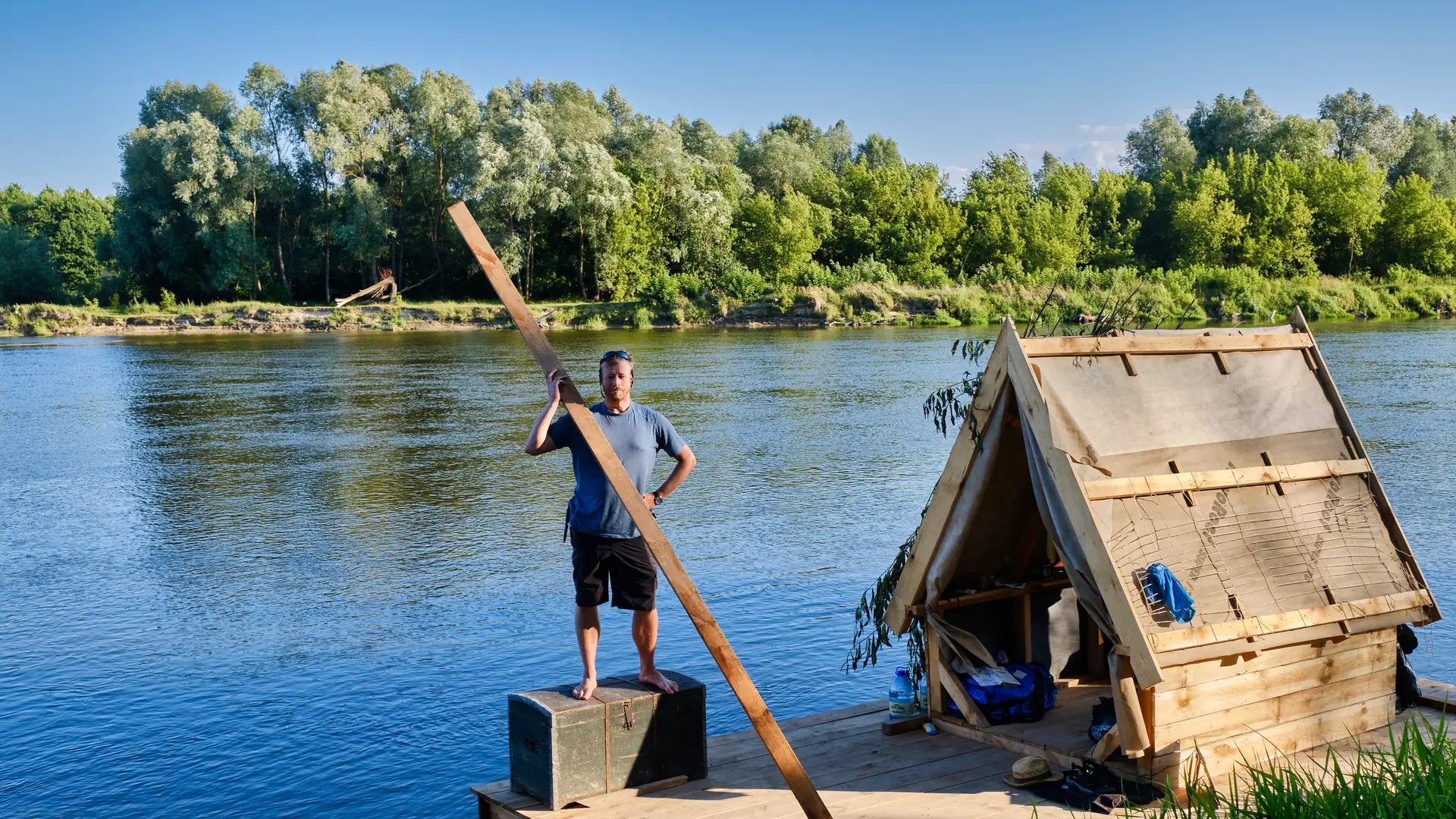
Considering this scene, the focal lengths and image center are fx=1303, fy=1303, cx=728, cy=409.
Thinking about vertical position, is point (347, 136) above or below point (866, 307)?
above

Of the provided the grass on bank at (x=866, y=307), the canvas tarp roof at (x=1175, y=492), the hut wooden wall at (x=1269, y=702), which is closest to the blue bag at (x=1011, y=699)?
the canvas tarp roof at (x=1175, y=492)

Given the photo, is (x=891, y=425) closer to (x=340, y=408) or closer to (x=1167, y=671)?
(x=340, y=408)

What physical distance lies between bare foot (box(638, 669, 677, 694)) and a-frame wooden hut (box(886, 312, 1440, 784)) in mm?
1569

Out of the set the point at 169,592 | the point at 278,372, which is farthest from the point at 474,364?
the point at 169,592

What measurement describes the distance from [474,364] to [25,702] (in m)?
33.6

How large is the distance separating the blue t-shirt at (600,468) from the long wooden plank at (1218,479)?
2.20m

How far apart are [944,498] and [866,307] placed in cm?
6143

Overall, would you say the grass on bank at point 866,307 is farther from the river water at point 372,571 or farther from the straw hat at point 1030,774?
the straw hat at point 1030,774

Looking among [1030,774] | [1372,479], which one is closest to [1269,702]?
[1030,774]

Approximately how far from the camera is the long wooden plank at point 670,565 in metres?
5.62

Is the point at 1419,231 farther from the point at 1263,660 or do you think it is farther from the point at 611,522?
the point at 611,522

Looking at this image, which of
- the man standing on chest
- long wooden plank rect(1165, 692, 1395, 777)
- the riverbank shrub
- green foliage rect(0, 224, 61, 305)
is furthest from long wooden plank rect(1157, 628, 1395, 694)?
green foliage rect(0, 224, 61, 305)

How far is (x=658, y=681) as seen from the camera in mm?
6629

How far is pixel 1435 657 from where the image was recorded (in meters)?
9.95
